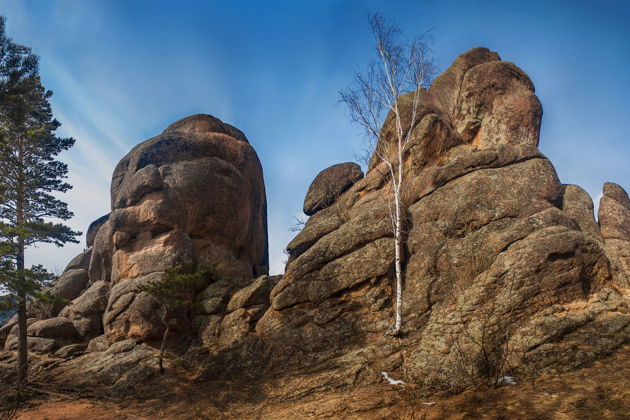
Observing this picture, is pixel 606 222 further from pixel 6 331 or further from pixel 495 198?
pixel 6 331

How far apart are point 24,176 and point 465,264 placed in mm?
22705

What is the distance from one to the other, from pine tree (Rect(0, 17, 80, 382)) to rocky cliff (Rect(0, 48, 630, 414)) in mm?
3352

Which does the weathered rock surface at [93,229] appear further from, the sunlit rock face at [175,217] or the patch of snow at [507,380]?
the patch of snow at [507,380]

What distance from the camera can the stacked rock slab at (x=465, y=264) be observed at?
9836 mm

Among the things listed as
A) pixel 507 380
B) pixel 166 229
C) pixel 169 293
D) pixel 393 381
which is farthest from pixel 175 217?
pixel 507 380

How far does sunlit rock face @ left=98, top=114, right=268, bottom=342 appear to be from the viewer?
20188mm

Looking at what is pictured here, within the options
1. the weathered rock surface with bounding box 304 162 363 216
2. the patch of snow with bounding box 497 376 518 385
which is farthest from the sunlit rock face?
the patch of snow with bounding box 497 376 518 385

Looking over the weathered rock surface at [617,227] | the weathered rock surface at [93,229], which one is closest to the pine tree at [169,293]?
the weathered rock surface at [617,227]

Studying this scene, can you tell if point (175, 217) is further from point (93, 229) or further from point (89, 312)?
point (93, 229)

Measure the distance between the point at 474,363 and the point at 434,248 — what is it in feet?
20.8

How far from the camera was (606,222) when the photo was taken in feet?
52.5

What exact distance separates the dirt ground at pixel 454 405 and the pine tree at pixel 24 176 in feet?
19.4

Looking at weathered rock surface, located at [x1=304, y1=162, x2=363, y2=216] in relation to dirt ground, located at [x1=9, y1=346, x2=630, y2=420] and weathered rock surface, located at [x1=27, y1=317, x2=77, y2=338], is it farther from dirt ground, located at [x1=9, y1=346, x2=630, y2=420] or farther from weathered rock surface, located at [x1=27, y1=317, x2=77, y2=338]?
weathered rock surface, located at [x1=27, y1=317, x2=77, y2=338]

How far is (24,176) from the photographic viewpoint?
2022 cm
